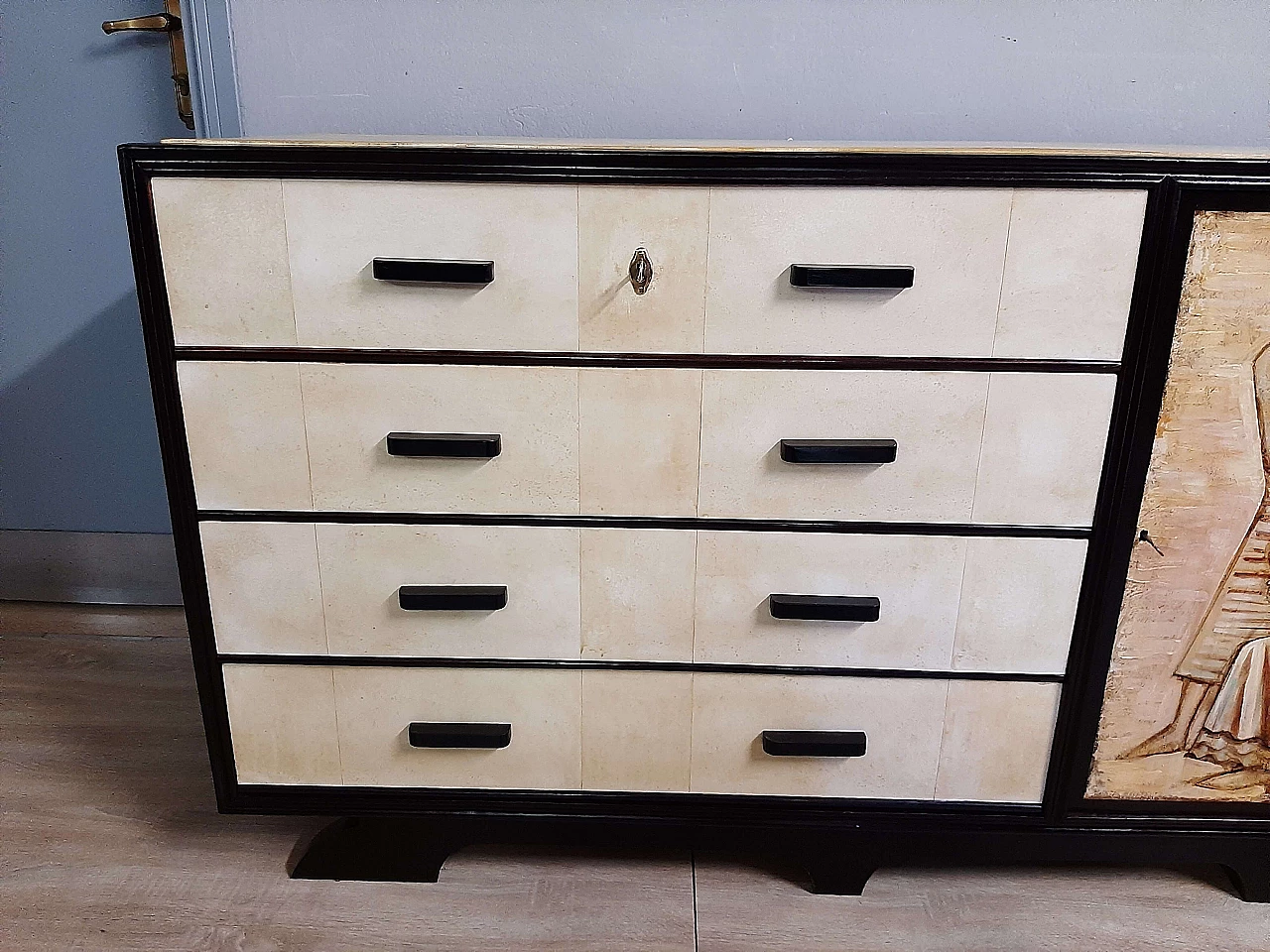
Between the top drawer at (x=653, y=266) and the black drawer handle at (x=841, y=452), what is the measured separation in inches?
4.0

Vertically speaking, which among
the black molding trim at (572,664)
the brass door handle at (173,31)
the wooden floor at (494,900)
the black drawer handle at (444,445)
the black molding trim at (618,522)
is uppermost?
the brass door handle at (173,31)

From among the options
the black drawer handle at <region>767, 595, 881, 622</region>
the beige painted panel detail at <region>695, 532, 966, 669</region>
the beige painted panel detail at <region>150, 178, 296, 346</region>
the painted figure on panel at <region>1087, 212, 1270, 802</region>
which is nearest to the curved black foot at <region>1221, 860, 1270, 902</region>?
the painted figure on panel at <region>1087, 212, 1270, 802</region>

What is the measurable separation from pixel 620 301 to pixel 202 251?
448 millimetres

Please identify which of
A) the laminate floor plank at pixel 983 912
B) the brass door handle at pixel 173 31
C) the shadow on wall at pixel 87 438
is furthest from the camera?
the shadow on wall at pixel 87 438

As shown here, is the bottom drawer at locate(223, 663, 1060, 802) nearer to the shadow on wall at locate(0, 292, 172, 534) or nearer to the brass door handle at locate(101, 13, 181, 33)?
the shadow on wall at locate(0, 292, 172, 534)

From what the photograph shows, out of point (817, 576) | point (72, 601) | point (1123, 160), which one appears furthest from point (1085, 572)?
point (72, 601)

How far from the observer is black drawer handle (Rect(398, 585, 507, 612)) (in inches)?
43.0

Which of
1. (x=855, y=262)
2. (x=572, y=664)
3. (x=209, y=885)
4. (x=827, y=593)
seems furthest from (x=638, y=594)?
(x=209, y=885)

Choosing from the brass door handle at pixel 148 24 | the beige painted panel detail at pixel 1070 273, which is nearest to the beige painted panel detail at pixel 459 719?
the beige painted panel detail at pixel 1070 273

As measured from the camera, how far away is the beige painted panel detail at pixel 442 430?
102cm

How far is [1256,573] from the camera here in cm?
106

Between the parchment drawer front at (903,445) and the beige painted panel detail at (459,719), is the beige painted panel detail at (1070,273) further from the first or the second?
the beige painted panel detail at (459,719)

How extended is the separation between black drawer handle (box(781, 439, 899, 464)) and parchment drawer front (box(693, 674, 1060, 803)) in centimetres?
29

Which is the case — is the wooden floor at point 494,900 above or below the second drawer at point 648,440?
below
